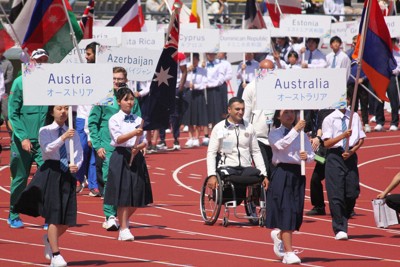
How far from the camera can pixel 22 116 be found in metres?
15.7

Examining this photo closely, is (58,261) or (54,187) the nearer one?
(58,261)

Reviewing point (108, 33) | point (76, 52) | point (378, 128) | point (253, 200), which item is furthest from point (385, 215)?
point (378, 128)

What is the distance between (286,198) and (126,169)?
223cm

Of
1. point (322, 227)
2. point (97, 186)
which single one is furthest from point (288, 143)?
point (97, 186)

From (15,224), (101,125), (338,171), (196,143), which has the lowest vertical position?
(196,143)

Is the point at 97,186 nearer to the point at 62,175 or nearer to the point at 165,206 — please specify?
the point at 165,206

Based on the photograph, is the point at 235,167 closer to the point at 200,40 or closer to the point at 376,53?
the point at 376,53

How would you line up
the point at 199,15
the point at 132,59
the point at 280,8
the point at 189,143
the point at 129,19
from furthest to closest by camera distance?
the point at 199,15 < the point at 280,8 < the point at 189,143 < the point at 129,19 < the point at 132,59

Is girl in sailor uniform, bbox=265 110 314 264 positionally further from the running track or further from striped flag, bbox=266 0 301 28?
striped flag, bbox=266 0 301 28

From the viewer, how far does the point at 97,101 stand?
547 inches

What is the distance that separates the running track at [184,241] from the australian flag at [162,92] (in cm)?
134

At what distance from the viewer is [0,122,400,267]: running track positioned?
13.6m

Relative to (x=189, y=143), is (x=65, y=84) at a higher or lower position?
higher

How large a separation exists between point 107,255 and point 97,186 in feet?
18.8
